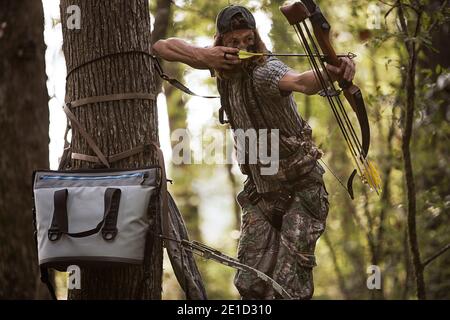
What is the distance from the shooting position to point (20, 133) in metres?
8.69

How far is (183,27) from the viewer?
12594mm

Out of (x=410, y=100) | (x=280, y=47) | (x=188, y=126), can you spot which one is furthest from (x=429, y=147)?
(x=188, y=126)

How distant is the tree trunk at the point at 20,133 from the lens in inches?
329

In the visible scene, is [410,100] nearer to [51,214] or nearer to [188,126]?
[51,214]

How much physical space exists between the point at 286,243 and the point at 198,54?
4.24 ft

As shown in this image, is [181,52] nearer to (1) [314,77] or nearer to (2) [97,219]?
(1) [314,77]

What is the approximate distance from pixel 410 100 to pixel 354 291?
9.19 m

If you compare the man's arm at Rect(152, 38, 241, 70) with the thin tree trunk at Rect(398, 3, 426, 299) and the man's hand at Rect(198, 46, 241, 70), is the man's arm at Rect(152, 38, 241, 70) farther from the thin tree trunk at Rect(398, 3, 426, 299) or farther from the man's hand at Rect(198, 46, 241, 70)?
the thin tree trunk at Rect(398, 3, 426, 299)

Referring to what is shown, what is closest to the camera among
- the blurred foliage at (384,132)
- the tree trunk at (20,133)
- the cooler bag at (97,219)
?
the cooler bag at (97,219)

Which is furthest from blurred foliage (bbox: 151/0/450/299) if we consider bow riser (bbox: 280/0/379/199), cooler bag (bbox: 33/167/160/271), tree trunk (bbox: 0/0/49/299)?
cooler bag (bbox: 33/167/160/271)

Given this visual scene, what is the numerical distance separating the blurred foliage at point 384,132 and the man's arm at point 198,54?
2.33m

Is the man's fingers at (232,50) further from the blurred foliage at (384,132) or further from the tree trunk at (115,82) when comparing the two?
the blurred foliage at (384,132)

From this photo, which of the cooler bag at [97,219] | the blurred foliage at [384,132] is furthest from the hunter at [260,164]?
the blurred foliage at [384,132]

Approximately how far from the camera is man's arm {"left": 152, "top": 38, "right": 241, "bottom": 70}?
512cm
